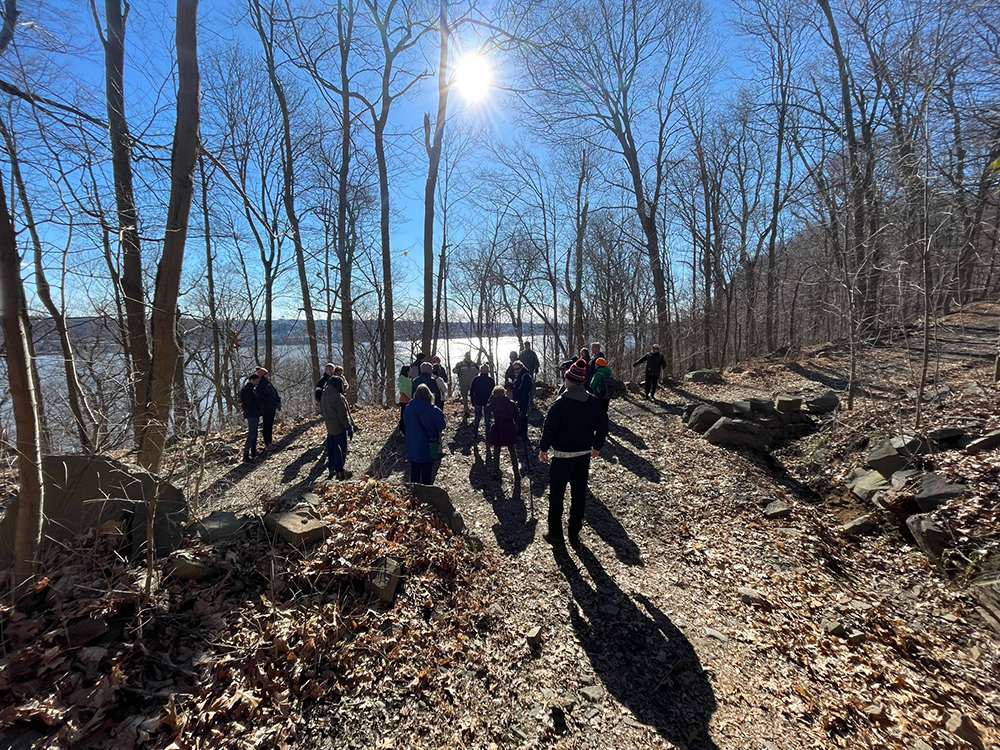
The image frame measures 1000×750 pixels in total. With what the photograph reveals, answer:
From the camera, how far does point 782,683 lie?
3.41 meters

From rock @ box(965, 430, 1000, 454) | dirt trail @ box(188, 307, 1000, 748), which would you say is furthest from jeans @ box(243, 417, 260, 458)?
rock @ box(965, 430, 1000, 454)

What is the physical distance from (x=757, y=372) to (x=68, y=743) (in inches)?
716

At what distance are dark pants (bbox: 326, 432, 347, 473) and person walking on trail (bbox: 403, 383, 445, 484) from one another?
2.05 metres

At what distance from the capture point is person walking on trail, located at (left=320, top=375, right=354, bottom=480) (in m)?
7.29

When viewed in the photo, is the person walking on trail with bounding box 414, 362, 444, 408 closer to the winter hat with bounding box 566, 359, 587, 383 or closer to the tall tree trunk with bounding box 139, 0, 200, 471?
the winter hat with bounding box 566, 359, 587, 383

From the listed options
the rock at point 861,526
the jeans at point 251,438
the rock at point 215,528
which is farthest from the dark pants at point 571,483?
the jeans at point 251,438

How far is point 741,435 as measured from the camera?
27.8 feet

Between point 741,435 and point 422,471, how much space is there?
647 cm

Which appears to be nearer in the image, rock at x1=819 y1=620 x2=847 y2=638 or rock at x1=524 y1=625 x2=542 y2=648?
rock at x1=524 y1=625 x2=542 y2=648

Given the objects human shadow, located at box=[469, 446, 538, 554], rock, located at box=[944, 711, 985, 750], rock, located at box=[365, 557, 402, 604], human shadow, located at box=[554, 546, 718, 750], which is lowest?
human shadow, located at box=[554, 546, 718, 750]

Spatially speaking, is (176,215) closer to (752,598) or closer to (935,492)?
(752,598)

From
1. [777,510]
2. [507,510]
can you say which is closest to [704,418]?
[777,510]


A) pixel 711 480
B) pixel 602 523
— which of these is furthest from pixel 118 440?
pixel 711 480

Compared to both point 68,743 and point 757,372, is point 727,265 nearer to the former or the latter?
point 757,372
